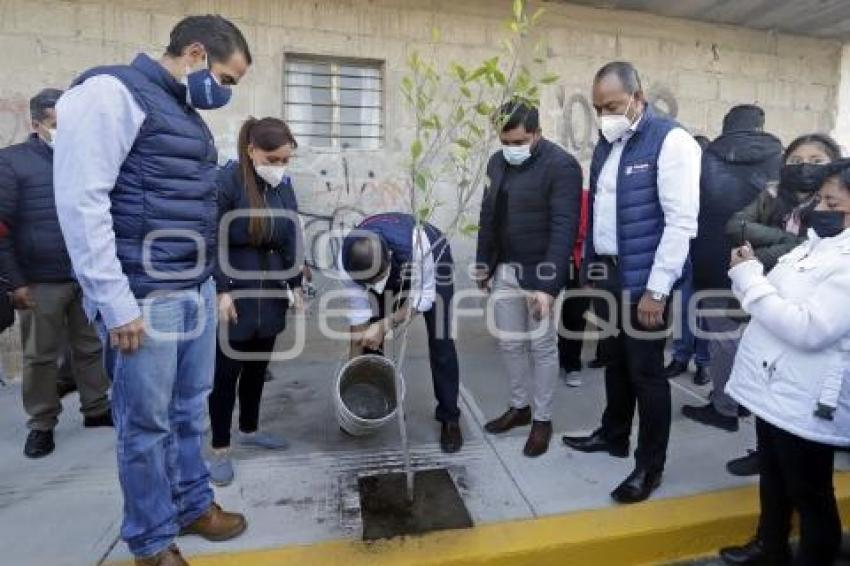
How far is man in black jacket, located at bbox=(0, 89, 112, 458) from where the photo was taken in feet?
9.53

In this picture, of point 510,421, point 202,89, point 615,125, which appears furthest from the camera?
point 510,421

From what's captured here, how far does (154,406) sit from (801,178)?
2788 mm

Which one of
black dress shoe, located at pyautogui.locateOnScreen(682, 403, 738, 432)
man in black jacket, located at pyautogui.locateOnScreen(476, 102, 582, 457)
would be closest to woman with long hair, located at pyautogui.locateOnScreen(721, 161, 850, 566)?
man in black jacket, located at pyautogui.locateOnScreen(476, 102, 582, 457)

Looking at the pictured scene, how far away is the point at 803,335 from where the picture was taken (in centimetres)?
174

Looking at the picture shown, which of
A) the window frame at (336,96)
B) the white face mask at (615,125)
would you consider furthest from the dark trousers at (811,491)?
the window frame at (336,96)

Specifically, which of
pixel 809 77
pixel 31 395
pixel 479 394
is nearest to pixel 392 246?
pixel 479 394

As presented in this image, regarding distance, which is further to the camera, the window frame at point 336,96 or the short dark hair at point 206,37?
the window frame at point 336,96

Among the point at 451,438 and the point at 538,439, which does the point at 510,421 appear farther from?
the point at 451,438

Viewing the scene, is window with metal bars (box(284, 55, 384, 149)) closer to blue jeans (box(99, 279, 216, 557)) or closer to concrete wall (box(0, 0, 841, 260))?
concrete wall (box(0, 0, 841, 260))

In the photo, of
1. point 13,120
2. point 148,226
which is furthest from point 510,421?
point 13,120

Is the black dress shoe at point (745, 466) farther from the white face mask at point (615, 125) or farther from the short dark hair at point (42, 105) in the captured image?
the short dark hair at point (42, 105)

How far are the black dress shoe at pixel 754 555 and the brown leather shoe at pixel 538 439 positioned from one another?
94 cm

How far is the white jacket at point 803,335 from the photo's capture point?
171 centimetres

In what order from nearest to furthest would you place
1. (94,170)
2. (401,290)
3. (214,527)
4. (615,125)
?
1. (94,170)
2. (214,527)
3. (615,125)
4. (401,290)
